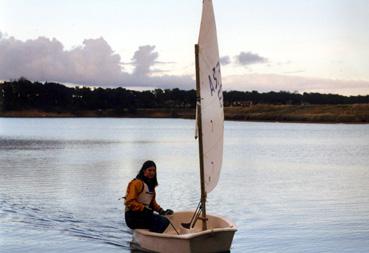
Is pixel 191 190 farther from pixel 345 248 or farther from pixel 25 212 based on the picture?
pixel 345 248

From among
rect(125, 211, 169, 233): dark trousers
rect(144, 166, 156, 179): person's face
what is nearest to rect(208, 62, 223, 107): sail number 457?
rect(144, 166, 156, 179): person's face

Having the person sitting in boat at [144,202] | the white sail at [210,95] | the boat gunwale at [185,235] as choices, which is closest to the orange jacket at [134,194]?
the person sitting in boat at [144,202]

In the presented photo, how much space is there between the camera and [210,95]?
1198cm

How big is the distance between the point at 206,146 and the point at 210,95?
962mm

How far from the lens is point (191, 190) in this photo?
79.7 feet

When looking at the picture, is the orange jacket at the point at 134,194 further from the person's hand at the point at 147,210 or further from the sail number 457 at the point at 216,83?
the sail number 457 at the point at 216,83

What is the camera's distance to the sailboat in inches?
449

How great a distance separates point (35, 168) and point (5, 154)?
12241mm

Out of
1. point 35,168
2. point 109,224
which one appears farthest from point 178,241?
point 35,168

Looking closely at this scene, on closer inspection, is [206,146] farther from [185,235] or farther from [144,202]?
[185,235]

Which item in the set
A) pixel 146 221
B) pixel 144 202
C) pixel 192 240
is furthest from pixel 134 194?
pixel 192 240

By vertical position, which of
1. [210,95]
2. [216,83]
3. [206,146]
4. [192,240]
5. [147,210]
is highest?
[216,83]

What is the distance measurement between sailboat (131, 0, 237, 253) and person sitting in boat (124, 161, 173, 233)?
0.20m

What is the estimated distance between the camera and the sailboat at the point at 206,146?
1141 centimetres
